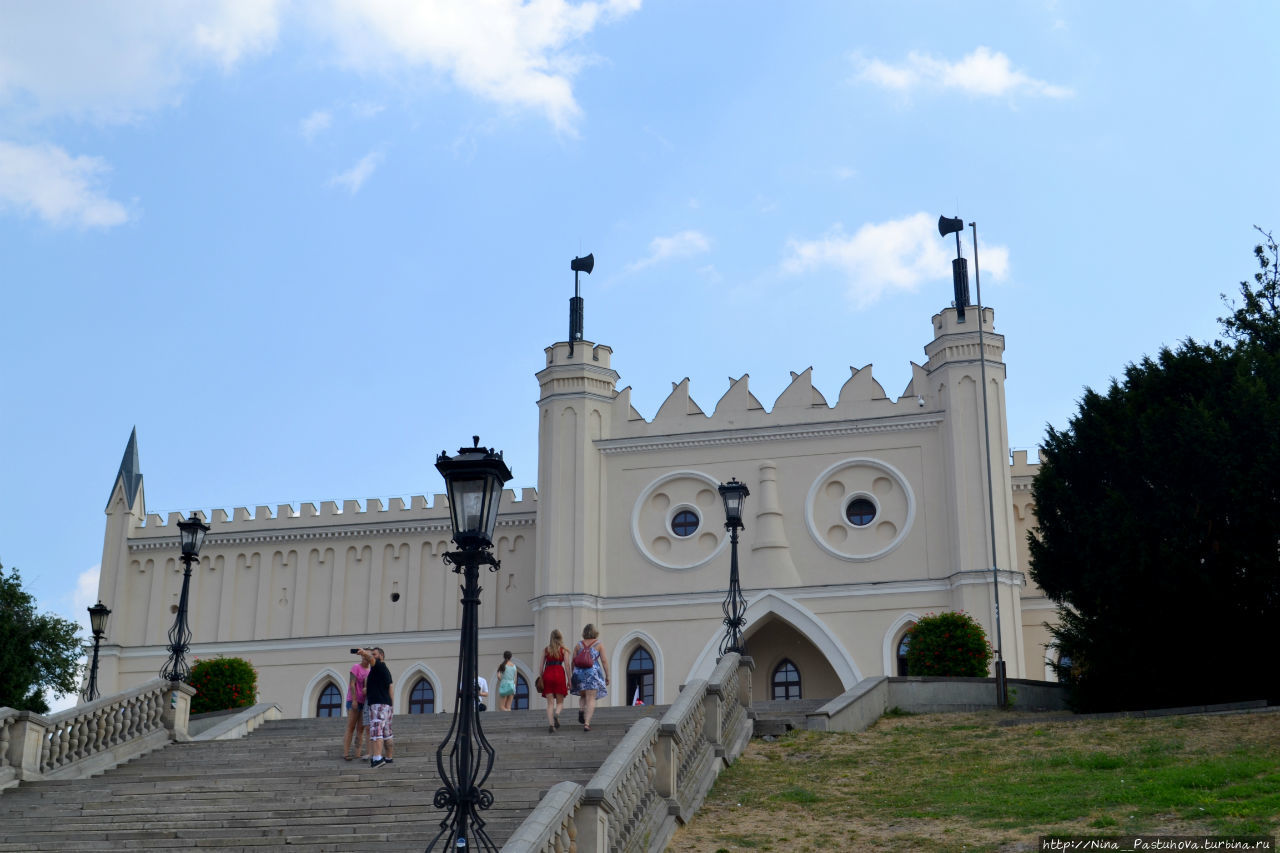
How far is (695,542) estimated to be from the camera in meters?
35.7

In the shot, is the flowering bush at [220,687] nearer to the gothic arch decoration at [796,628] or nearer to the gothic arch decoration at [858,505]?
the gothic arch decoration at [796,628]

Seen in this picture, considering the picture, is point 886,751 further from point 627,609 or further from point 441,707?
point 441,707

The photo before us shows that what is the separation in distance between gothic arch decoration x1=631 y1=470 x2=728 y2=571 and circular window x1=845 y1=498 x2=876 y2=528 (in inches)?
121

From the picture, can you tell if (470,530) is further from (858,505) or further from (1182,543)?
(858,505)

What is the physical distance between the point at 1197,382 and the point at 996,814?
483 inches

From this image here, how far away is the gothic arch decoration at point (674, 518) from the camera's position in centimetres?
3556

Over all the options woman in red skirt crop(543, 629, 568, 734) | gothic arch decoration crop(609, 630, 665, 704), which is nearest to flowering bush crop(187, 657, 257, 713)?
gothic arch decoration crop(609, 630, 665, 704)

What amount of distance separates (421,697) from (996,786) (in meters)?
24.0

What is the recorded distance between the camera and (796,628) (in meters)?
34.3

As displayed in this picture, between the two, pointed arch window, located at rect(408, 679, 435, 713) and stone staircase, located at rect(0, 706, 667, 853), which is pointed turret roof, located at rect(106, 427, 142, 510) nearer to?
pointed arch window, located at rect(408, 679, 435, 713)

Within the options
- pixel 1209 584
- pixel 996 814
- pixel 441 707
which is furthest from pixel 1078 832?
pixel 441 707

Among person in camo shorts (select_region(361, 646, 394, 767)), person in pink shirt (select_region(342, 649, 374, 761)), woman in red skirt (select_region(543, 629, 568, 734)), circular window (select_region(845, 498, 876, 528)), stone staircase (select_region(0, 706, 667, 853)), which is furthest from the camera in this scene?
circular window (select_region(845, 498, 876, 528))

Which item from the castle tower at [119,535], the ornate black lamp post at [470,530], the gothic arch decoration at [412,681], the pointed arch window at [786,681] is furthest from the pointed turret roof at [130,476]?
the ornate black lamp post at [470,530]

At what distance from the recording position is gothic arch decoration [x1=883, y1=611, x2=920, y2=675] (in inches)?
1315
